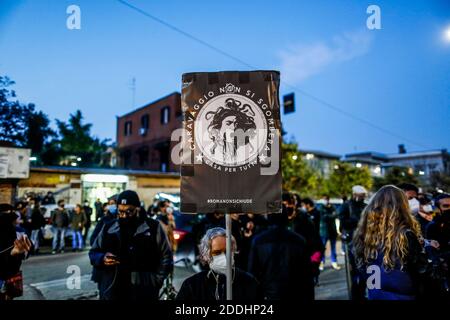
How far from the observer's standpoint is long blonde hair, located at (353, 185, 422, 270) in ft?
8.07

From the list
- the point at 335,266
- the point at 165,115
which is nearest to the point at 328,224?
the point at 335,266

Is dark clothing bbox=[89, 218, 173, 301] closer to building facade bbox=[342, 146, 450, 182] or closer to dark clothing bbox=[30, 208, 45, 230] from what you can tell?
dark clothing bbox=[30, 208, 45, 230]

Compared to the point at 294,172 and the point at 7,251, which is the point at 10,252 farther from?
the point at 294,172

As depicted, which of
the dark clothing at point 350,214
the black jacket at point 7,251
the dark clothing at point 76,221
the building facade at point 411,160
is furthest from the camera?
the building facade at point 411,160

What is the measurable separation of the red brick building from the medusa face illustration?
26383 millimetres

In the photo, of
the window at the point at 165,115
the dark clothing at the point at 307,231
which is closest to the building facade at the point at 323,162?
the window at the point at 165,115

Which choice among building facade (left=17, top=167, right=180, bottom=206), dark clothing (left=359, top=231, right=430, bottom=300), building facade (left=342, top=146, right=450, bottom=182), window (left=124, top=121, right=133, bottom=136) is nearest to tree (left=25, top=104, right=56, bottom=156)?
building facade (left=17, top=167, right=180, bottom=206)

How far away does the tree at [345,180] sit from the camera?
3859 centimetres

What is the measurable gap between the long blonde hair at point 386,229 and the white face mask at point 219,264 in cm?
116

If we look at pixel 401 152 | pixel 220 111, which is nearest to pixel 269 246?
pixel 220 111

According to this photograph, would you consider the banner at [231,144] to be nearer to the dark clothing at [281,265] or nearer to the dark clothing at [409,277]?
the dark clothing at [409,277]

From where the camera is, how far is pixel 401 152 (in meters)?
73.4
